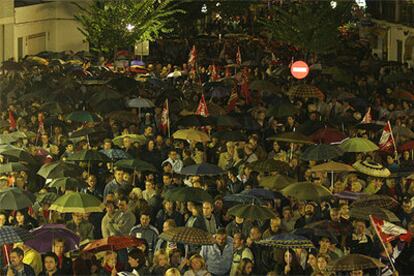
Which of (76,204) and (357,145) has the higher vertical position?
(357,145)

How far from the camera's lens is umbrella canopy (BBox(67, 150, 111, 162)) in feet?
63.2

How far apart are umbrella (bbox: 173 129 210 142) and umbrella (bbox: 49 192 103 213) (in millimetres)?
6065

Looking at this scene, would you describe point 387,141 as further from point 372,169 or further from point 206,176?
point 206,176

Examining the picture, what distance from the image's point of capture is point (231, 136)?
22.0 m

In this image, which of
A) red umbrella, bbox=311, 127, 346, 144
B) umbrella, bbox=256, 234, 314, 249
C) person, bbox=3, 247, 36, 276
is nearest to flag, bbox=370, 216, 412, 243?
umbrella, bbox=256, 234, 314, 249

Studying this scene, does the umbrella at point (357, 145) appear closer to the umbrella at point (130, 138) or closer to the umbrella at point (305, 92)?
the umbrella at point (130, 138)

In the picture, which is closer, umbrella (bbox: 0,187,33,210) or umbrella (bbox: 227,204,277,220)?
umbrella (bbox: 227,204,277,220)

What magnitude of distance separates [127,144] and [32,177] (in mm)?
2877

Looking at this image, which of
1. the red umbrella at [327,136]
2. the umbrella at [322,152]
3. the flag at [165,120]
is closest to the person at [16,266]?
the umbrella at [322,152]

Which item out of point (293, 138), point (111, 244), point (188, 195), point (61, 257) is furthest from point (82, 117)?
point (111, 244)

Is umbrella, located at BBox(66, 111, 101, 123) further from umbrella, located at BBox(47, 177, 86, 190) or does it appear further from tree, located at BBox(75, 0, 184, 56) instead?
tree, located at BBox(75, 0, 184, 56)

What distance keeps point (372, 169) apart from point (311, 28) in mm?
29232

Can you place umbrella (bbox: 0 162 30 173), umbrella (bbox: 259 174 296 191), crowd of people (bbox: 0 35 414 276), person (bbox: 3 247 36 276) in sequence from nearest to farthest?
person (bbox: 3 247 36 276) < crowd of people (bbox: 0 35 414 276) < umbrella (bbox: 259 174 296 191) < umbrella (bbox: 0 162 30 173)

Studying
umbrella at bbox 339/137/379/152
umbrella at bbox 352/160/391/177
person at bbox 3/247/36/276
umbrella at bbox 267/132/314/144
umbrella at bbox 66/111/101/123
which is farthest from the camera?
umbrella at bbox 66/111/101/123
